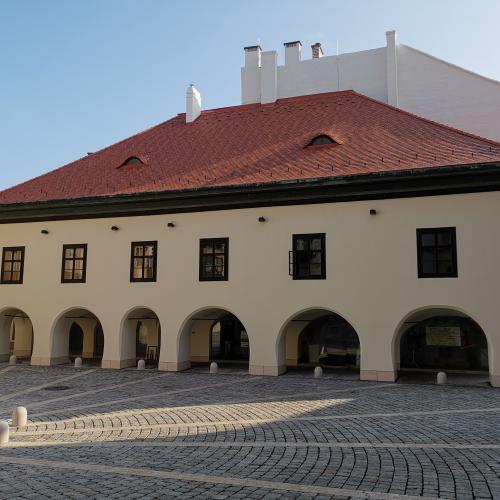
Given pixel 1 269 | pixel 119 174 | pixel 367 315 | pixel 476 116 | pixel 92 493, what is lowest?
pixel 92 493

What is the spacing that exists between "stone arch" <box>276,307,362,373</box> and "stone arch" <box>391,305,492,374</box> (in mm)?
2020

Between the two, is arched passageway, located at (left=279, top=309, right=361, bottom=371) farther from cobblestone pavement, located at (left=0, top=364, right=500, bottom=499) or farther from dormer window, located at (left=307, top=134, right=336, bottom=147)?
dormer window, located at (left=307, top=134, right=336, bottom=147)

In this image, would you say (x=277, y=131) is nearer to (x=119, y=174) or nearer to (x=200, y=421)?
(x=119, y=174)

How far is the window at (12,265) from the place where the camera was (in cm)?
2069

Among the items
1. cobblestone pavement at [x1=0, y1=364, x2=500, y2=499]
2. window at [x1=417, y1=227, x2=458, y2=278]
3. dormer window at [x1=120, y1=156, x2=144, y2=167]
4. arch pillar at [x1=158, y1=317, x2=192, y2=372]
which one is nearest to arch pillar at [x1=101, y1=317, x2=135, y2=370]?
arch pillar at [x1=158, y1=317, x2=192, y2=372]

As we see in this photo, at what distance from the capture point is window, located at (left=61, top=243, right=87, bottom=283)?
1984 centimetres

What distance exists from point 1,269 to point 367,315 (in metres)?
15.3

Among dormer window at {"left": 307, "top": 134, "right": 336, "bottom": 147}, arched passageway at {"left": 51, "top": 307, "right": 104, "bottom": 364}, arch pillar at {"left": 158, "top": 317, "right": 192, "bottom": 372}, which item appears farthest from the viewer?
arched passageway at {"left": 51, "top": 307, "right": 104, "bottom": 364}

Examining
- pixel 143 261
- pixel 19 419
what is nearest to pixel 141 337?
pixel 143 261

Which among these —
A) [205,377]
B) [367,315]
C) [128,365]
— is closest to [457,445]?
[367,315]

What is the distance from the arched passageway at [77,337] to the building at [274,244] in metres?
0.08

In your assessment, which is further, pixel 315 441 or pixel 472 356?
pixel 472 356

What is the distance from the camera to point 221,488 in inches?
252

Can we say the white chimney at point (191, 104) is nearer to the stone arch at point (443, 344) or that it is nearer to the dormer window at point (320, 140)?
the dormer window at point (320, 140)
